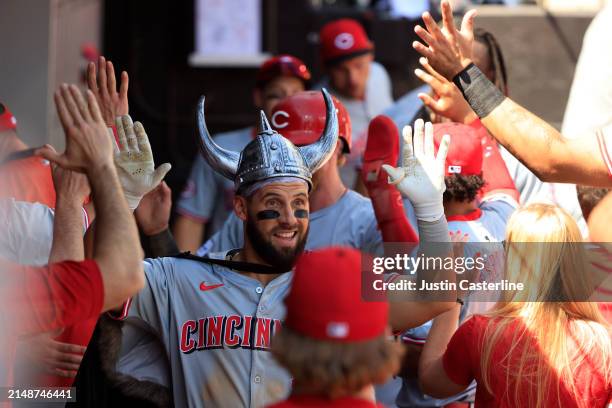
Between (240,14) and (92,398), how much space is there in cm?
507

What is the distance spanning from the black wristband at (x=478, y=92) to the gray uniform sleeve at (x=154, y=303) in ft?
4.22

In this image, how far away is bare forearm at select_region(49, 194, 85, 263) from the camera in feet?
11.2

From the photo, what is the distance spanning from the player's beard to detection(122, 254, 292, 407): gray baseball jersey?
6 cm

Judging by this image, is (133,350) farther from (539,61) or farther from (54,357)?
(539,61)

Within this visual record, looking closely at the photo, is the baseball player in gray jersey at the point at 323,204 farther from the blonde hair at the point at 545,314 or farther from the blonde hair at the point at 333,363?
the blonde hair at the point at 333,363

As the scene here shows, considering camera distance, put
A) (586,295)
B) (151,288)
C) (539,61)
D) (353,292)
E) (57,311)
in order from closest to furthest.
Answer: (353,292)
(57,311)
(586,295)
(151,288)
(539,61)

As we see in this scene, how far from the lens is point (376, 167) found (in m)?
4.38

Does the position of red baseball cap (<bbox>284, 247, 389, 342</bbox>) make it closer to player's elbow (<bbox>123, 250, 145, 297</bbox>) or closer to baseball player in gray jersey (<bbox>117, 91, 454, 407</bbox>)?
player's elbow (<bbox>123, 250, 145, 297</bbox>)

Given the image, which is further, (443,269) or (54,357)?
(54,357)

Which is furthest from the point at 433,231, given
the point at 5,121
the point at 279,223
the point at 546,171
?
the point at 5,121

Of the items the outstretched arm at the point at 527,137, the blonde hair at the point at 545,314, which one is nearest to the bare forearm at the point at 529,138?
the outstretched arm at the point at 527,137

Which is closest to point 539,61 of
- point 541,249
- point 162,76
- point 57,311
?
point 162,76

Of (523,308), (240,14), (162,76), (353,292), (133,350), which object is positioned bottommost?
(133,350)

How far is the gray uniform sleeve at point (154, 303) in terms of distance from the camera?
3.74m
